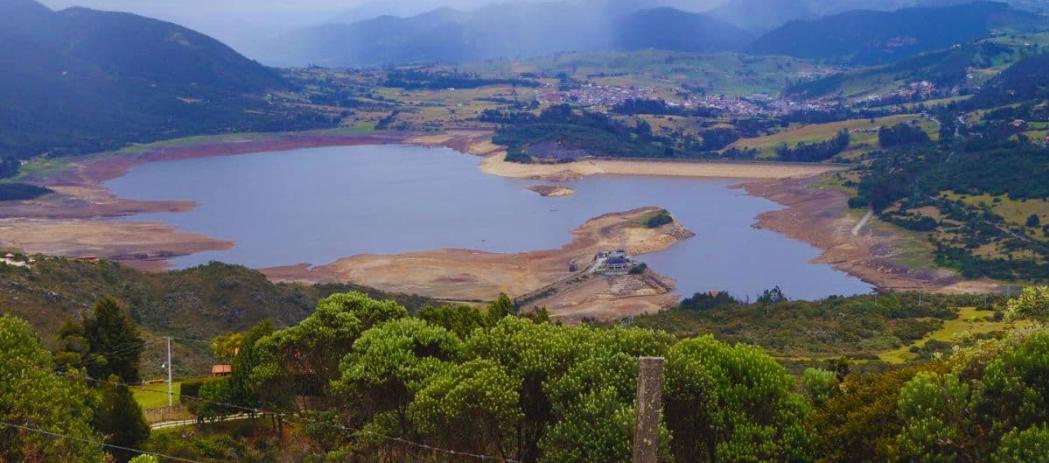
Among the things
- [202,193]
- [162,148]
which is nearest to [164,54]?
[162,148]

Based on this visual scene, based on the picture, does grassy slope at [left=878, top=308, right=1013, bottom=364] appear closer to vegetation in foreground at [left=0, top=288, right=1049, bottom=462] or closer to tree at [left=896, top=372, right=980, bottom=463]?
vegetation in foreground at [left=0, top=288, right=1049, bottom=462]

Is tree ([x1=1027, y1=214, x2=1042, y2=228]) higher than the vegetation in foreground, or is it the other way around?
the vegetation in foreground

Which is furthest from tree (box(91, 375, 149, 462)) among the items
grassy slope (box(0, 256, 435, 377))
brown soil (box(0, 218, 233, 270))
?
brown soil (box(0, 218, 233, 270))

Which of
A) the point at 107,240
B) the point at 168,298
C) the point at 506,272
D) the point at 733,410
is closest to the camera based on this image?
the point at 733,410

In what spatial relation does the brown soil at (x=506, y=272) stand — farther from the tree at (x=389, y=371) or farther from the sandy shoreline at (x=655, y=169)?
the sandy shoreline at (x=655, y=169)

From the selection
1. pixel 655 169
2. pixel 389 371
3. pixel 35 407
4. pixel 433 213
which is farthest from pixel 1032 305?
pixel 655 169

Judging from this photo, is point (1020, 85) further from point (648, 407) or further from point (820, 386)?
point (648, 407)
